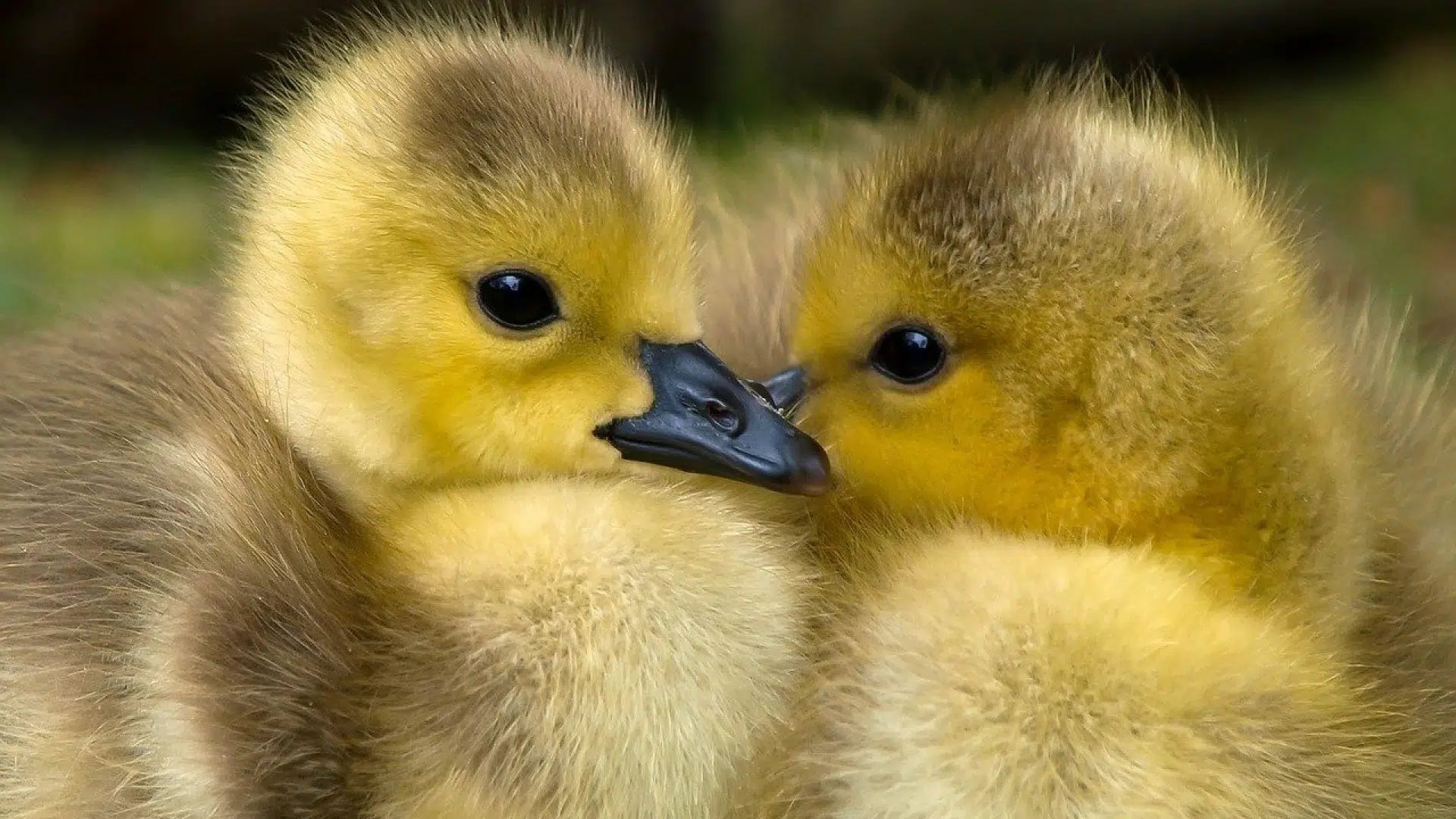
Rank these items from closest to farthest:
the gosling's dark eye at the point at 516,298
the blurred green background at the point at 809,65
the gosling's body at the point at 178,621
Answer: the gosling's body at the point at 178,621 → the gosling's dark eye at the point at 516,298 → the blurred green background at the point at 809,65

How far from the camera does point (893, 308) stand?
0.95 m

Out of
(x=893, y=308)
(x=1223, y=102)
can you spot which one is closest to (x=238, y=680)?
(x=893, y=308)

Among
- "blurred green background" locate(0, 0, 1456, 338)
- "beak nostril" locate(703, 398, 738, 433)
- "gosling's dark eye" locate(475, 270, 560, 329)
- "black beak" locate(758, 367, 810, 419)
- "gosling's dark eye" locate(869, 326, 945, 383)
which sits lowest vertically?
"beak nostril" locate(703, 398, 738, 433)

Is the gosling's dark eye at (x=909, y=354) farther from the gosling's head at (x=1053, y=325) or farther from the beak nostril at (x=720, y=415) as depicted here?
the beak nostril at (x=720, y=415)

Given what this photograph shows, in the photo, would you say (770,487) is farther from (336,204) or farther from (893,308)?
(336,204)

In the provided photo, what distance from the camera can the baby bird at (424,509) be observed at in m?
0.81

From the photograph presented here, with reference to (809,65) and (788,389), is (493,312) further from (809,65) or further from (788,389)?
(809,65)

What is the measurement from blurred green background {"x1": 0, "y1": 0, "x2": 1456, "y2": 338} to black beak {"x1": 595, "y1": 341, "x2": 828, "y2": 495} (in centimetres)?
145

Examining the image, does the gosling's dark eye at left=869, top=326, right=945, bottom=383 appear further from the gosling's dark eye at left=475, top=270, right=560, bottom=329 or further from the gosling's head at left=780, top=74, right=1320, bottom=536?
the gosling's dark eye at left=475, top=270, right=560, bottom=329

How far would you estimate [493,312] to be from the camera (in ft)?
3.00

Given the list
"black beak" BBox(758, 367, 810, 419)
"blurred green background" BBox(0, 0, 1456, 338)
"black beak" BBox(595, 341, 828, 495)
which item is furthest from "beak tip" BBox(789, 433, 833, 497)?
"blurred green background" BBox(0, 0, 1456, 338)

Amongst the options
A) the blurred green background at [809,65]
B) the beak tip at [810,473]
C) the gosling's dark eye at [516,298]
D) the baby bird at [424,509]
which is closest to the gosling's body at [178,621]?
the baby bird at [424,509]

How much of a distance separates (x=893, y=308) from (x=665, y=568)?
0.73 ft

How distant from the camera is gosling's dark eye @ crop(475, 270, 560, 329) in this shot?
3.00 feet
